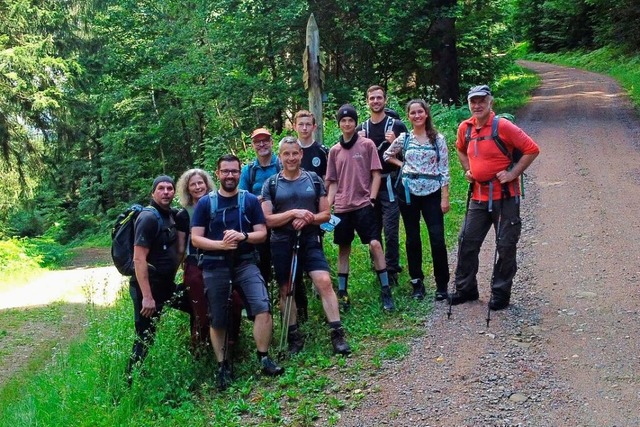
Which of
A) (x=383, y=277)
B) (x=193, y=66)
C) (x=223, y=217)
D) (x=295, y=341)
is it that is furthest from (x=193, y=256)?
(x=193, y=66)

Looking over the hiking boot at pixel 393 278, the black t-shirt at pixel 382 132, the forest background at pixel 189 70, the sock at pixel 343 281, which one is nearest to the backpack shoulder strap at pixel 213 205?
the sock at pixel 343 281

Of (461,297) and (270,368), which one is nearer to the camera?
(270,368)

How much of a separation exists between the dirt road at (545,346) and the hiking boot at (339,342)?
0.52m

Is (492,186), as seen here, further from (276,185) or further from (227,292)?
(227,292)

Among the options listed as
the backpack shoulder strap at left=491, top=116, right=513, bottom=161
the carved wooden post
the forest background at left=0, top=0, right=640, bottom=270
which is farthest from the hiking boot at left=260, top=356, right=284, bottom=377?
the forest background at left=0, top=0, right=640, bottom=270

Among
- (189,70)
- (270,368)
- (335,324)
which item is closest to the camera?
(270,368)

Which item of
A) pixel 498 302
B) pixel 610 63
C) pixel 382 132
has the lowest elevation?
pixel 498 302

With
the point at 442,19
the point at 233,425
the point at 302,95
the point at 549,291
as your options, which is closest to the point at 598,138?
the point at 442,19

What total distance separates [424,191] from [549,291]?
1669 millimetres

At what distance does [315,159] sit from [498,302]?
2.21m

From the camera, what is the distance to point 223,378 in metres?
5.51

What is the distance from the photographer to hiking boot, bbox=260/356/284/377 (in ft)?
17.7

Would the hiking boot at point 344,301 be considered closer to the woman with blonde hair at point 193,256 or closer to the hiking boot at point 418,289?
the hiking boot at point 418,289

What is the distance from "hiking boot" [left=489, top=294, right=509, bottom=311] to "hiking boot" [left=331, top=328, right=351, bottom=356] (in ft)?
4.68
